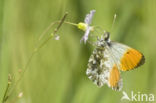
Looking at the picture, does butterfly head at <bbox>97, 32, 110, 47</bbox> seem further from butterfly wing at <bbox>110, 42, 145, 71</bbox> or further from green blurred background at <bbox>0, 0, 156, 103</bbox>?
green blurred background at <bbox>0, 0, 156, 103</bbox>

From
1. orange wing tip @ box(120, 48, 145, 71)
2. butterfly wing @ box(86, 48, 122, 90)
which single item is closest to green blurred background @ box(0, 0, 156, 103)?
butterfly wing @ box(86, 48, 122, 90)

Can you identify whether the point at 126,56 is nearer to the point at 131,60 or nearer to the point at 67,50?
the point at 131,60

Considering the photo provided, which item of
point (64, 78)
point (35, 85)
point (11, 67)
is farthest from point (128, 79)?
point (11, 67)

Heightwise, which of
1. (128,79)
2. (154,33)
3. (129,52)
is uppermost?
(129,52)

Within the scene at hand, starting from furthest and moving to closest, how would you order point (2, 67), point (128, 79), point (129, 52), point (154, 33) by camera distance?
1. point (154, 33)
2. point (128, 79)
3. point (2, 67)
4. point (129, 52)

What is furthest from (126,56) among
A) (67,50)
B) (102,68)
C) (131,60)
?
(67,50)

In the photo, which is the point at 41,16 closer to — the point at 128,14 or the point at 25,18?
the point at 25,18
